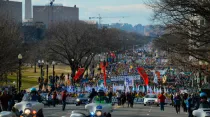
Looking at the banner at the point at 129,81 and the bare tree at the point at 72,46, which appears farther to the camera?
the bare tree at the point at 72,46

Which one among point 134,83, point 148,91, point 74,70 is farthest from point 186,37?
point 74,70

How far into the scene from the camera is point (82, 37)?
9669 cm

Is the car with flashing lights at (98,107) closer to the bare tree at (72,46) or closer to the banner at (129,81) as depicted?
the banner at (129,81)

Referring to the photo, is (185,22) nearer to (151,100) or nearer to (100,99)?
(100,99)

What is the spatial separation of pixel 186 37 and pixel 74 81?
42.6m

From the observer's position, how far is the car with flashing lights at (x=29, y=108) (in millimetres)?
26266

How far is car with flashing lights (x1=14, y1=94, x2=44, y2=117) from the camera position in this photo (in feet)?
86.2

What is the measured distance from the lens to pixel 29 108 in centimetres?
2641

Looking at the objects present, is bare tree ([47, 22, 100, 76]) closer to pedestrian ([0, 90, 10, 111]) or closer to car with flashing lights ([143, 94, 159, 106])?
car with flashing lights ([143, 94, 159, 106])

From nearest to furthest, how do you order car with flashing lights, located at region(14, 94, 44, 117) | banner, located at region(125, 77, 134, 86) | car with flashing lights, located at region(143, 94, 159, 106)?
car with flashing lights, located at region(14, 94, 44, 117), car with flashing lights, located at region(143, 94, 159, 106), banner, located at region(125, 77, 134, 86)

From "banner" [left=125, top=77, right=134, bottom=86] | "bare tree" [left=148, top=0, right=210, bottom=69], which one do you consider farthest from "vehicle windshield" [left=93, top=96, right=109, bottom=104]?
"banner" [left=125, top=77, right=134, bottom=86]

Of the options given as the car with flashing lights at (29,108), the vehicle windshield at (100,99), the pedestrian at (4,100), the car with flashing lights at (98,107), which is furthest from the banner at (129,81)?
the car with flashing lights at (29,108)

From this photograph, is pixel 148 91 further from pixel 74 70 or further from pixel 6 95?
pixel 74 70

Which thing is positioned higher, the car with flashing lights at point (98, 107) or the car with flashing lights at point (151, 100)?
Result: the car with flashing lights at point (98, 107)
